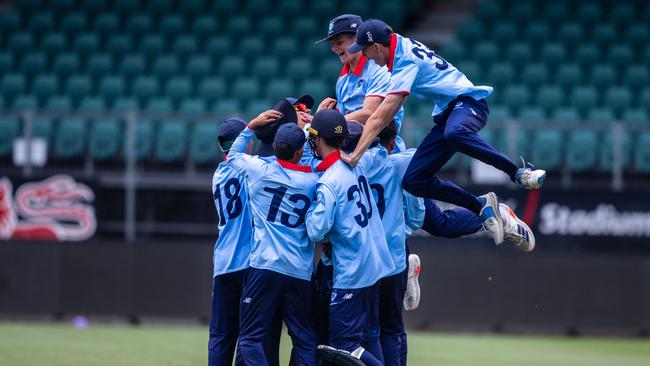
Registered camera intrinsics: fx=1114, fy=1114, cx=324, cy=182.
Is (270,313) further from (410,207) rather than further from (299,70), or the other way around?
(299,70)

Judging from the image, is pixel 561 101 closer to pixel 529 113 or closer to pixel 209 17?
pixel 529 113

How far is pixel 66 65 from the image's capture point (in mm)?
19781

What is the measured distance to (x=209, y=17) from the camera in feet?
68.6

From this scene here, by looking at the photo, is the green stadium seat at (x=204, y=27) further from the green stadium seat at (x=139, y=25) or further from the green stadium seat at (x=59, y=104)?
the green stadium seat at (x=59, y=104)

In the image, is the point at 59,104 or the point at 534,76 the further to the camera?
the point at 534,76

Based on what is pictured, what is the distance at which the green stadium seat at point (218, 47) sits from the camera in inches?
797

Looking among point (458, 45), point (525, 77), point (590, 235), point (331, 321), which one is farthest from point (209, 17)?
point (331, 321)

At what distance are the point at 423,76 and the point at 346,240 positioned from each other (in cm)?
186

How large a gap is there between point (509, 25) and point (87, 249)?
940cm

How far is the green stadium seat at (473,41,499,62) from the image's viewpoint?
20188 mm

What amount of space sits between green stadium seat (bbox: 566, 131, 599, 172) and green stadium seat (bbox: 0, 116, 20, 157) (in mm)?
7930

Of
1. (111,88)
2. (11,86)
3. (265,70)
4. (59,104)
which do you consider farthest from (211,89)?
(11,86)

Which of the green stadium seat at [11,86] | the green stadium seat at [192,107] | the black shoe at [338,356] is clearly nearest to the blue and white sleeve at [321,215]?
the black shoe at [338,356]

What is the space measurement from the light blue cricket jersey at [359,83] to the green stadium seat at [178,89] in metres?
9.53
